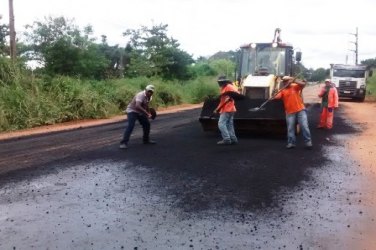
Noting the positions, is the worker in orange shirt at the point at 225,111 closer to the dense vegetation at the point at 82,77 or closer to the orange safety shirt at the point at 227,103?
the orange safety shirt at the point at 227,103

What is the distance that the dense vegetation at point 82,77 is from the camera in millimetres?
16938

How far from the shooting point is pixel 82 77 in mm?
31375

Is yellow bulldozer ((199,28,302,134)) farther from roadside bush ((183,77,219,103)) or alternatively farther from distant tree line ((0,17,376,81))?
distant tree line ((0,17,376,81))

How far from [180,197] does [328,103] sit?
934 cm

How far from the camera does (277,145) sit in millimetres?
10766

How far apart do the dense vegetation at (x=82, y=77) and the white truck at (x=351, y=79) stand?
134cm

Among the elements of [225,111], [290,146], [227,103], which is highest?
[227,103]

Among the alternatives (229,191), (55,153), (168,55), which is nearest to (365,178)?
(229,191)

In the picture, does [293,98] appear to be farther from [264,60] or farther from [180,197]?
[180,197]

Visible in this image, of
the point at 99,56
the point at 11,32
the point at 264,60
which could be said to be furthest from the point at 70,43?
the point at 264,60

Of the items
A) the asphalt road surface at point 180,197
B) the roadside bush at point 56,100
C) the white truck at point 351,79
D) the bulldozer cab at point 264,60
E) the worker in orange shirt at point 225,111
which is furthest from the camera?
the white truck at point 351,79

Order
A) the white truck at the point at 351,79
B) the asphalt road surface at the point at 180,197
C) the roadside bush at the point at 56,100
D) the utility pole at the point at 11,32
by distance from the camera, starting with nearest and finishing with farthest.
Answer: the asphalt road surface at the point at 180,197, the roadside bush at the point at 56,100, the utility pole at the point at 11,32, the white truck at the point at 351,79

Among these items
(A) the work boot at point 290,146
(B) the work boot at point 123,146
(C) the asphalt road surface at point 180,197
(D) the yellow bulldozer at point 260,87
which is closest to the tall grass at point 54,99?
(C) the asphalt road surface at point 180,197

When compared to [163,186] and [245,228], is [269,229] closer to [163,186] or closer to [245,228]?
[245,228]
